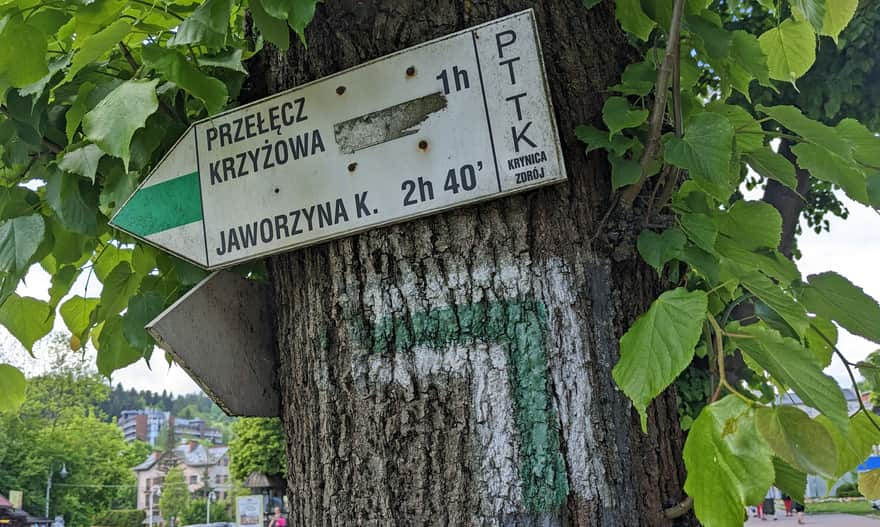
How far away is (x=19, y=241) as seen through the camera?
3.27ft

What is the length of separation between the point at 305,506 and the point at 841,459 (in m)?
0.63

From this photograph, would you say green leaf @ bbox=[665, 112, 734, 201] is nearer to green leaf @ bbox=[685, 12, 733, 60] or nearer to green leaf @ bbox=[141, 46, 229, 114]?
green leaf @ bbox=[685, 12, 733, 60]

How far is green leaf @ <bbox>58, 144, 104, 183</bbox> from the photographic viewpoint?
952mm

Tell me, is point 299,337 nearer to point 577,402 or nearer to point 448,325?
point 448,325

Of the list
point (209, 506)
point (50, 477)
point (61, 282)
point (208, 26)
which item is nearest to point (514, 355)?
point (208, 26)

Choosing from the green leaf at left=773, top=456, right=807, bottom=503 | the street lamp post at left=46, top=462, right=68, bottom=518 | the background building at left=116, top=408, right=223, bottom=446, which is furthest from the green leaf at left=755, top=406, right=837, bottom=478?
the background building at left=116, top=408, right=223, bottom=446

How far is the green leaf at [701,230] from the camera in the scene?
817mm

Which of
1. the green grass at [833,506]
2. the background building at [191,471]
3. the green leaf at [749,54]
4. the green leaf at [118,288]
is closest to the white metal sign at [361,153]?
the green leaf at [118,288]

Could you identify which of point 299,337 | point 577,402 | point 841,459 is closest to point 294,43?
→ point 299,337

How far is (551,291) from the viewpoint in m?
0.82

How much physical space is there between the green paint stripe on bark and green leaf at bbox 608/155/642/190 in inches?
21.5

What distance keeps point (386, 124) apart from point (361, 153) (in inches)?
1.8

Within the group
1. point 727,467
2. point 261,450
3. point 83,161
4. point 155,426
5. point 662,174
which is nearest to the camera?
point 727,467

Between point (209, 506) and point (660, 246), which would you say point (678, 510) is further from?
point (209, 506)
